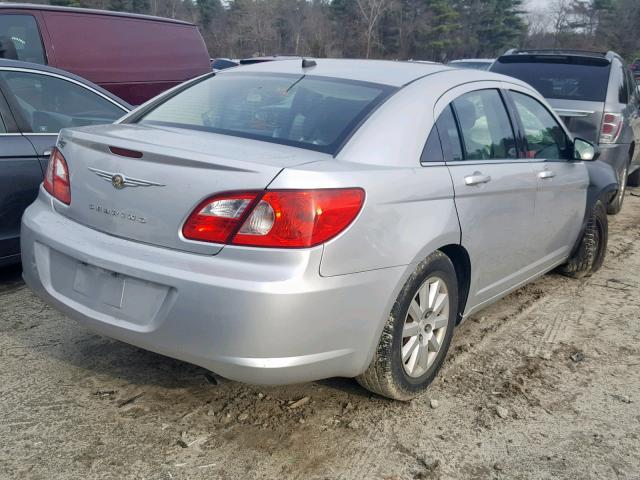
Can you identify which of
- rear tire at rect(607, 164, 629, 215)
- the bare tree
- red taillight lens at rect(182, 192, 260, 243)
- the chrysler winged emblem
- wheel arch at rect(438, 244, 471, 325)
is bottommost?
rear tire at rect(607, 164, 629, 215)

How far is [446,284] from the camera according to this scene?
3.14 meters

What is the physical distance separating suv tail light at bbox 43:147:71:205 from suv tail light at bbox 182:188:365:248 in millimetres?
820

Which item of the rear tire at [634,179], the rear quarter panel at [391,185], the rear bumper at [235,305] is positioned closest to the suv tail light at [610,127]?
the rear tire at [634,179]

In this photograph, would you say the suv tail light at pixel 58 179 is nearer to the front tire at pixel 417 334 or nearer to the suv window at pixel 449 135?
the front tire at pixel 417 334

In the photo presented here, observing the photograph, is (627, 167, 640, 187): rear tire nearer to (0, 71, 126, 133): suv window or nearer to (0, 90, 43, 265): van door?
(0, 71, 126, 133): suv window

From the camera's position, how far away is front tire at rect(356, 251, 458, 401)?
2.82 meters

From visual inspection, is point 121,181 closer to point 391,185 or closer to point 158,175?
point 158,175

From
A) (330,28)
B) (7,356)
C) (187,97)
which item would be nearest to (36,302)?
(7,356)

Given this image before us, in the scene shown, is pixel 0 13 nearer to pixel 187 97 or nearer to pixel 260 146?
pixel 187 97

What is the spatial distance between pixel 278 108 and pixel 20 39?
441 cm

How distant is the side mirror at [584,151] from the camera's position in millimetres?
4434

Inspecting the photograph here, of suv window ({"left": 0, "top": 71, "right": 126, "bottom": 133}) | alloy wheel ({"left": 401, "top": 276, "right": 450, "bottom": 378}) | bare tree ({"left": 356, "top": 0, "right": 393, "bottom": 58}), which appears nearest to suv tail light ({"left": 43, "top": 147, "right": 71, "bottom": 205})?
suv window ({"left": 0, "top": 71, "right": 126, "bottom": 133})

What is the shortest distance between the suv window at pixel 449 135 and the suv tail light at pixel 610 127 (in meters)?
4.15

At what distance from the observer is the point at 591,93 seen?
6.86m
